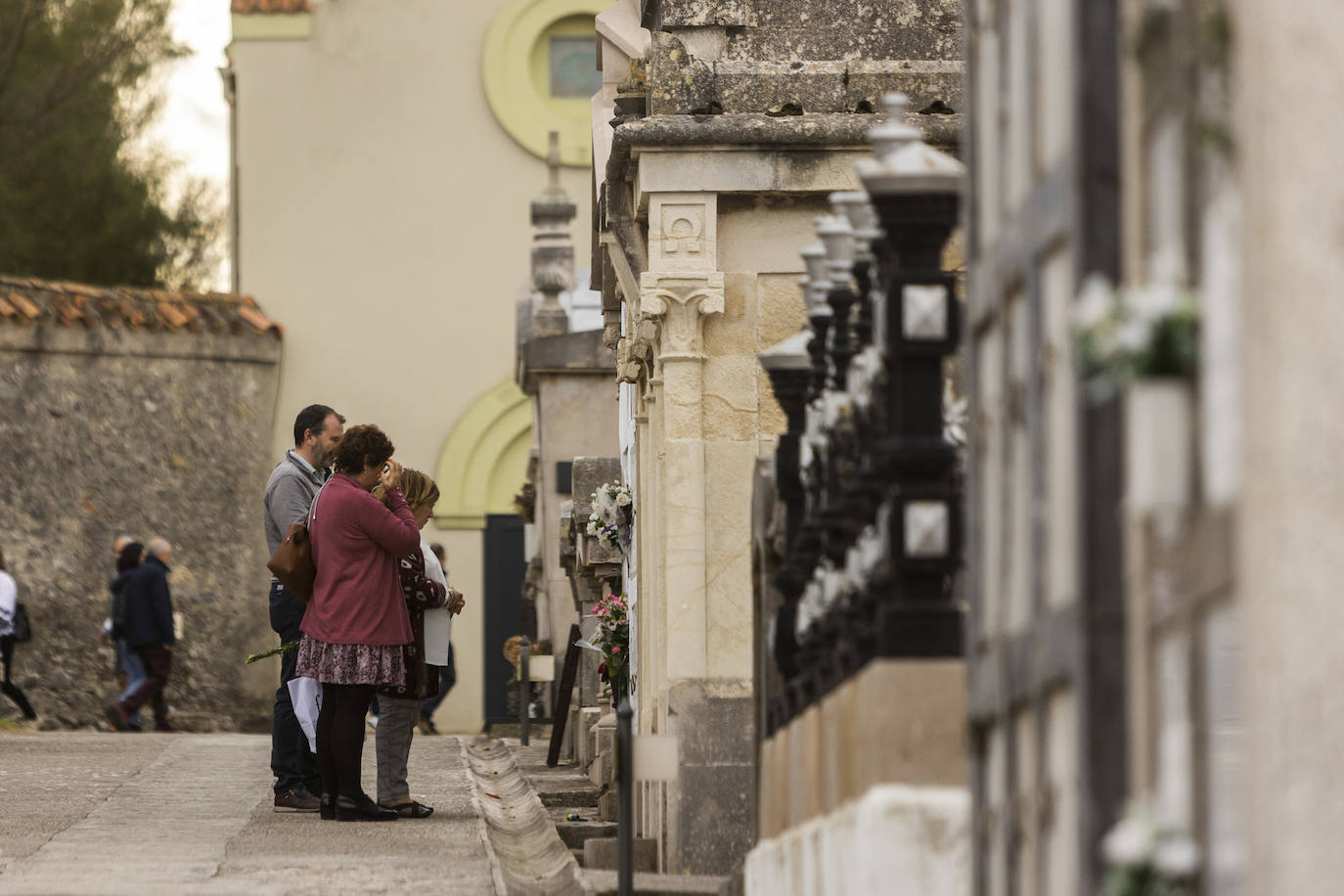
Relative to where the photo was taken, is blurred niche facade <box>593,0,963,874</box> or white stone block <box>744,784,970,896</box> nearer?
white stone block <box>744,784,970,896</box>

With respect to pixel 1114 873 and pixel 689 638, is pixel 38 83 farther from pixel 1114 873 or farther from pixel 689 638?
pixel 1114 873

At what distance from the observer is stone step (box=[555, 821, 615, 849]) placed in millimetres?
9992

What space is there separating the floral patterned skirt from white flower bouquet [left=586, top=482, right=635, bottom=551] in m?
2.30

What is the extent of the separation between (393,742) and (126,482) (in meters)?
13.6

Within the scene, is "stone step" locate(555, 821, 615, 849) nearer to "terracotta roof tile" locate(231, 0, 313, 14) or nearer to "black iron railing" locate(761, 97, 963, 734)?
"black iron railing" locate(761, 97, 963, 734)

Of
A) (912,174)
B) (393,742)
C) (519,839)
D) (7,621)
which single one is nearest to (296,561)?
(393,742)

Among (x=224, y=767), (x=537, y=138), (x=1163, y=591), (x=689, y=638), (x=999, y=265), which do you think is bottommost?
(x=224, y=767)

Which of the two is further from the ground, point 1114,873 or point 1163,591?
point 1163,591

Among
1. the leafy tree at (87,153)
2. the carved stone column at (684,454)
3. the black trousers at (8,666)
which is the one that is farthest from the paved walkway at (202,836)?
the leafy tree at (87,153)

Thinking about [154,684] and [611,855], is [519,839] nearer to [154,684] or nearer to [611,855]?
[611,855]

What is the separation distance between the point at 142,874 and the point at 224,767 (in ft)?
16.4

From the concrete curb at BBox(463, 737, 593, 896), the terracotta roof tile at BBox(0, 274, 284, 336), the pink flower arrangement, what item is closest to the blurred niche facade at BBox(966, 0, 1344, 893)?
the concrete curb at BBox(463, 737, 593, 896)

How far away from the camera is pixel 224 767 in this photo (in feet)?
40.6

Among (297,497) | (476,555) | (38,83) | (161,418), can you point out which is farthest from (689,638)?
(38,83)
